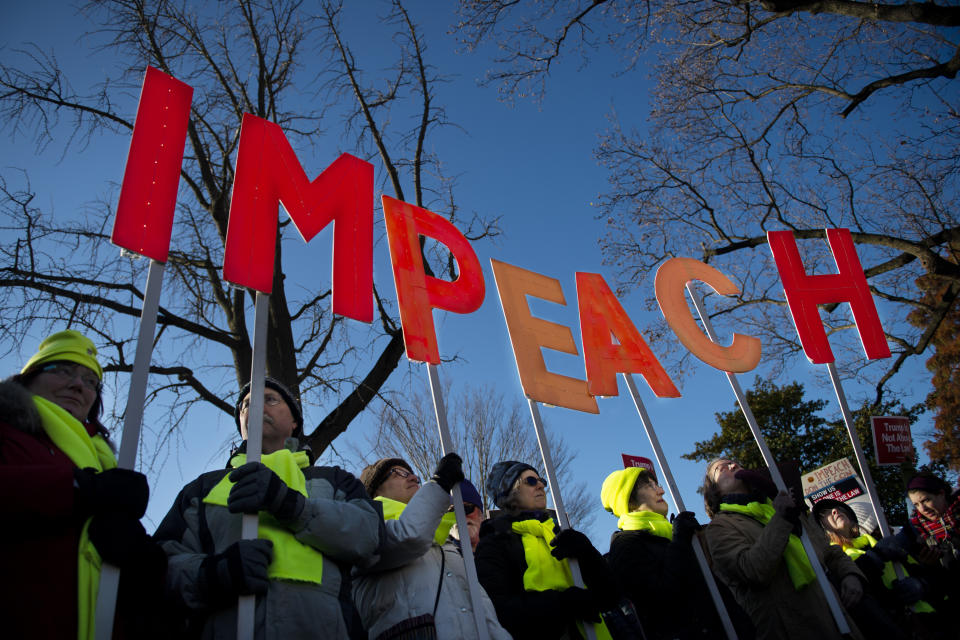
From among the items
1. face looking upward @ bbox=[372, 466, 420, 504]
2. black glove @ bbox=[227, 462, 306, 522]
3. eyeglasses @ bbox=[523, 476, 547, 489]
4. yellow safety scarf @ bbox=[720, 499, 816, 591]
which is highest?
face looking upward @ bbox=[372, 466, 420, 504]

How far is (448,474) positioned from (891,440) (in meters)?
5.80

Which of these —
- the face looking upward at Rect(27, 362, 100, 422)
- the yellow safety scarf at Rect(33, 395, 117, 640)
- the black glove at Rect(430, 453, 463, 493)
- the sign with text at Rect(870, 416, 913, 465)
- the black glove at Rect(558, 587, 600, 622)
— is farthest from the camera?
the sign with text at Rect(870, 416, 913, 465)

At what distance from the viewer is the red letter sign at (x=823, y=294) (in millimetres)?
5273

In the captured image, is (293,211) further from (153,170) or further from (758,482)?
(758,482)

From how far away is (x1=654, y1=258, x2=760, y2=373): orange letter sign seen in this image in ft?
17.1

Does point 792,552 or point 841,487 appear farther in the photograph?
point 841,487

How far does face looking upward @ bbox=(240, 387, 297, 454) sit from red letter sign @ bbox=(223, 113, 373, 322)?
56 centimetres

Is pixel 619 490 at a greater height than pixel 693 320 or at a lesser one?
lesser

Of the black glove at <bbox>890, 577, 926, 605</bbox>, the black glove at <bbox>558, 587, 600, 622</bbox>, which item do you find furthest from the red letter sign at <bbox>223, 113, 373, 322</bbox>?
the black glove at <bbox>890, 577, 926, 605</bbox>

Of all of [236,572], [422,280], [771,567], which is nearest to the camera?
[236,572]

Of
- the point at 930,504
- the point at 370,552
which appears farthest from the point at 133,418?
the point at 930,504

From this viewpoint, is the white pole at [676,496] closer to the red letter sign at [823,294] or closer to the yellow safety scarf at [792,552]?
the yellow safety scarf at [792,552]

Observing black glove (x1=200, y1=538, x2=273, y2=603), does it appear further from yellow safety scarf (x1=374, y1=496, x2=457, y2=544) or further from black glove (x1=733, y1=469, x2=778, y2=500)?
black glove (x1=733, y1=469, x2=778, y2=500)

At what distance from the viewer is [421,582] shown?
9.84 ft
